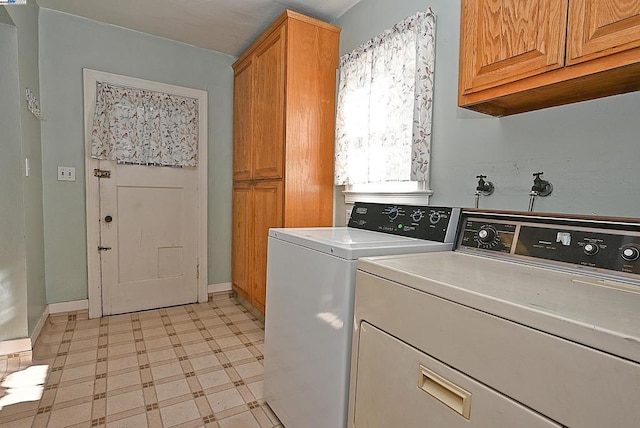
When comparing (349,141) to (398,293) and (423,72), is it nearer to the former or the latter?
(423,72)

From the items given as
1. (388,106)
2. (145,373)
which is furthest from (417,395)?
(145,373)

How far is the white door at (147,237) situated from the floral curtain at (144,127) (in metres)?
0.11

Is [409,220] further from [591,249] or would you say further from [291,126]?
[291,126]

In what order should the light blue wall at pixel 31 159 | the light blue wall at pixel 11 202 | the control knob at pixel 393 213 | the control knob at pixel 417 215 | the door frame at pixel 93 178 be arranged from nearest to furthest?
1. the control knob at pixel 417 215
2. the control knob at pixel 393 213
3. the light blue wall at pixel 11 202
4. the light blue wall at pixel 31 159
5. the door frame at pixel 93 178

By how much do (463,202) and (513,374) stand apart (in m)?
1.05

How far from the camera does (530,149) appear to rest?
4.34ft

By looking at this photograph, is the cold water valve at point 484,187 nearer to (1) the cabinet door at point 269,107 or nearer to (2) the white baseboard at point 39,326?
(1) the cabinet door at point 269,107

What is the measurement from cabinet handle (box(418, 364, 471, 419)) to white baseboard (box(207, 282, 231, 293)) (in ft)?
9.36

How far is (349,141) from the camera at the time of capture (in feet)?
7.32

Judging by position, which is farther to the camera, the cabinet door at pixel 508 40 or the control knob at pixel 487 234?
the control knob at pixel 487 234

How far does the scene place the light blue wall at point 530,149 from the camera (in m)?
1.09

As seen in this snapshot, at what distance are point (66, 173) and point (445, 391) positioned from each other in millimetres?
3141

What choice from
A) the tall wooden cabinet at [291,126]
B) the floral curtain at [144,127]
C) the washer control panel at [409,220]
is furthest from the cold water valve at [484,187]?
the floral curtain at [144,127]

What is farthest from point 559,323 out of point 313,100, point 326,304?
point 313,100
